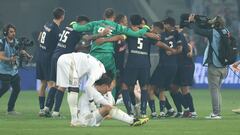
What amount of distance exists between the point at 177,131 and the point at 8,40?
7324 mm

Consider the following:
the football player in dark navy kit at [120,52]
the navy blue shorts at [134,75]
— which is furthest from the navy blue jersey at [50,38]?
the navy blue shorts at [134,75]

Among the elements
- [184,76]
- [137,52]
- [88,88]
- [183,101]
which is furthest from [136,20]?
[88,88]

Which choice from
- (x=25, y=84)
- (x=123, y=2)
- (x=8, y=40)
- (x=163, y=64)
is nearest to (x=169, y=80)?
(x=163, y=64)

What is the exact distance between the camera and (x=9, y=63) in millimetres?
Result: 24203

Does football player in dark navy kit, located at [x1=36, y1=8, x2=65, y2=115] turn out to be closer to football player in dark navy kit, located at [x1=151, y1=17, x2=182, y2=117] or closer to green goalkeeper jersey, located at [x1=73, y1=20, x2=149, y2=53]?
green goalkeeper jersey, located at [x1=73, y1=20, x2=149, y2=53]

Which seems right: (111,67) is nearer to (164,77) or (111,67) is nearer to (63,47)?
(63,47)

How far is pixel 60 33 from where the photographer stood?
2328 centimetres

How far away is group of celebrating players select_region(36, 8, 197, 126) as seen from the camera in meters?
19.5

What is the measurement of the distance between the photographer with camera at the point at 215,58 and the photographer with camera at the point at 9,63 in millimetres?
4811

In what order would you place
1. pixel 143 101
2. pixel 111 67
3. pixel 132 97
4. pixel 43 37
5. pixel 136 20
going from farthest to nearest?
pixel 43 37
pixel 132 97
pixel 143 101
pixel 136 20
pixel 111 67

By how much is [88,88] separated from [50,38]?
4.71m

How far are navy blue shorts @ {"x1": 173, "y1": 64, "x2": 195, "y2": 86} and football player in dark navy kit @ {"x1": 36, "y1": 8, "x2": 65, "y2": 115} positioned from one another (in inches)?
123

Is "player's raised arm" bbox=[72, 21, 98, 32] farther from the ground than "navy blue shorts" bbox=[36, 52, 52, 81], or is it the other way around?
A: "player's raised arm" bbox=[72, 21, 98, 32]

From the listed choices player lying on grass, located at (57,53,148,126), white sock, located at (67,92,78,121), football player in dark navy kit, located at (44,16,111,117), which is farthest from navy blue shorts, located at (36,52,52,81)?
white sock, located at (67,92,78,121)
